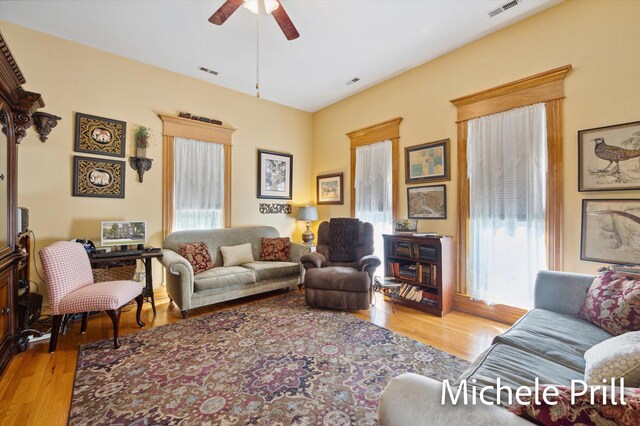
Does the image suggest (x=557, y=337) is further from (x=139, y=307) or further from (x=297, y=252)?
(x=139, y=307)

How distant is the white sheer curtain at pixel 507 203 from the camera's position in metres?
2.79

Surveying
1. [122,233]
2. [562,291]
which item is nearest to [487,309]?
[562,291]

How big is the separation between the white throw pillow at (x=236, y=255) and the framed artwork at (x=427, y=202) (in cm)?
247

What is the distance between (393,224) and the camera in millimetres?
4043

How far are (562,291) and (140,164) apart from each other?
4.70 meters

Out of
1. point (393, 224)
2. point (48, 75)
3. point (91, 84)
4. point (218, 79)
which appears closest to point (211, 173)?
point (218, 79)

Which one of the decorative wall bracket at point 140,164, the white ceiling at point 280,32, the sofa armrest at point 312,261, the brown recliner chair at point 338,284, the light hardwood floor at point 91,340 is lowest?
the light hardwood floor at point 91,340

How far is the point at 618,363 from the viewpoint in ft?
3.12

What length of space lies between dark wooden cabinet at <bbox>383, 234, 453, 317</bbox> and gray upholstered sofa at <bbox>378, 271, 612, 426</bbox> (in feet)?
3.62

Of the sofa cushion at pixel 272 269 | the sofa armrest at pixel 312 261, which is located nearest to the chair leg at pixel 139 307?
the sofa cushion at pixel 272 269

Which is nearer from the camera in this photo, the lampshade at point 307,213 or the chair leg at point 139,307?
the chair leg at point 139,307

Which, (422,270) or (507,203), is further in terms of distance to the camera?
(422,270)

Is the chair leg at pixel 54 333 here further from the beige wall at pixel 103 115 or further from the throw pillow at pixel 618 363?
the throw pillow at pixel 618 363

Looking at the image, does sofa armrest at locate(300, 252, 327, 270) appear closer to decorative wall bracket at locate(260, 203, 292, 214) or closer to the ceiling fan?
decorative wall bracket at locate(260, 203, 292, 214)
